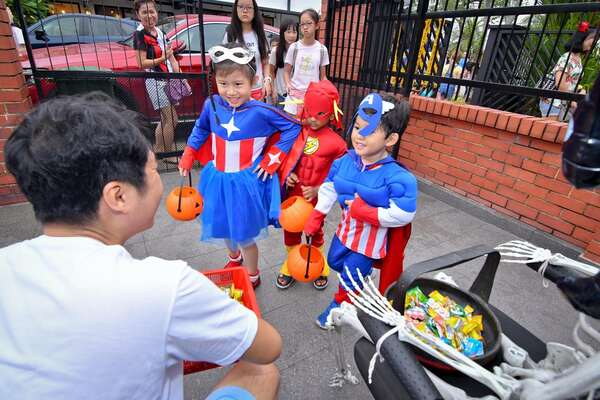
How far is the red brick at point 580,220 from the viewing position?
2867 millimetres

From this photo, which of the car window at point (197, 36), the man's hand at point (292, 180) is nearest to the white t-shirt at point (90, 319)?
the man's hand at point (292, 180)

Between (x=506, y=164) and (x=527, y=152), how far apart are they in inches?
8.7

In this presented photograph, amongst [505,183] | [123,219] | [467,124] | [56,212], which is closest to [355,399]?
[123,219]

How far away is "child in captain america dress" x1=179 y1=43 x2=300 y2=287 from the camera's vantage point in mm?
2100

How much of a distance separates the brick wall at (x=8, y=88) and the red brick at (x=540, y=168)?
4.72 m

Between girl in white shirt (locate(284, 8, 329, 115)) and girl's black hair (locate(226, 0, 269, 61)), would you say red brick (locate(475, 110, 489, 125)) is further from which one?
girl's black hair (locate(226, 0, 269, 61))

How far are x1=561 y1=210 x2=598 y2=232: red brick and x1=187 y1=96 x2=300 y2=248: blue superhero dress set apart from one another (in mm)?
2622

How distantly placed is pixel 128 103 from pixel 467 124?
4.24 m

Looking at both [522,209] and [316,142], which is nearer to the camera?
[316,142]

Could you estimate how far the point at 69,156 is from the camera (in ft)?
2.59

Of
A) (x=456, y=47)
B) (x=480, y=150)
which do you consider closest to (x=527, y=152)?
(x=480, y=150)

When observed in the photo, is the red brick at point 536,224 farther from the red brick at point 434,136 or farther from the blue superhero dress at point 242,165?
the blue superhero dress at point 242,165

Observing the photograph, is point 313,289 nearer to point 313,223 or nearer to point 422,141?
point 313,223

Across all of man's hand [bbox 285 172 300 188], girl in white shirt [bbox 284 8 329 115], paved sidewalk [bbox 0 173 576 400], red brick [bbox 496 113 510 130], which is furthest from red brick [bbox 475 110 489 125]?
man's hand [bbox 285 172 300 188]
